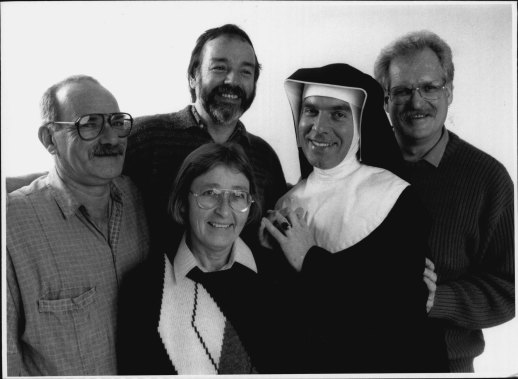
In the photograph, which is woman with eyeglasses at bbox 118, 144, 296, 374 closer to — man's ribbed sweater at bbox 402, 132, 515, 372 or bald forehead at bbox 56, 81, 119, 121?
bald forehead at bbox 56, 81, 119, 121

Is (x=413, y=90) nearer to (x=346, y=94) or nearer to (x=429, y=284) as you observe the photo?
(x=346, y=94)

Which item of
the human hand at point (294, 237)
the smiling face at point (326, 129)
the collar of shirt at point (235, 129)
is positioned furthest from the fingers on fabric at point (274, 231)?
the collar of shirt at point (235, 129)

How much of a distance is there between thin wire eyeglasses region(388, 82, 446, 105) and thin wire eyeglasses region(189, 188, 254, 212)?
88 cm

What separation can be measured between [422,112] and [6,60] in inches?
76.9

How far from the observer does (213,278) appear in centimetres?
234

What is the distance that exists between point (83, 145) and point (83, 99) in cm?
20

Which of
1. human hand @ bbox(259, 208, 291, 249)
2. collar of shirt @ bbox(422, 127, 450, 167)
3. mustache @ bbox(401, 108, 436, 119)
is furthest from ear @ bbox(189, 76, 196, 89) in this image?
collar of shirt @ bbox(422, 127, 450, 167)

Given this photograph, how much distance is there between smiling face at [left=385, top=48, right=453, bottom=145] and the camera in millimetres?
2652

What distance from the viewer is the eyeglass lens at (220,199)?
7.59 feet

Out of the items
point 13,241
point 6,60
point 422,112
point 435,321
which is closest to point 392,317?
point 435,321

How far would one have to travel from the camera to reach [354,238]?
242 cm

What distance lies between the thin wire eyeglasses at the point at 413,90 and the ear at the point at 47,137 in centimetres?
152

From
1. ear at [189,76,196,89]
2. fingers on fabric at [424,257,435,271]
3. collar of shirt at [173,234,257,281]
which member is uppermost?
ear at [189,76,196,89]

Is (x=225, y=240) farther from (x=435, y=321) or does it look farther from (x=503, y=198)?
(x=503, y=198)
